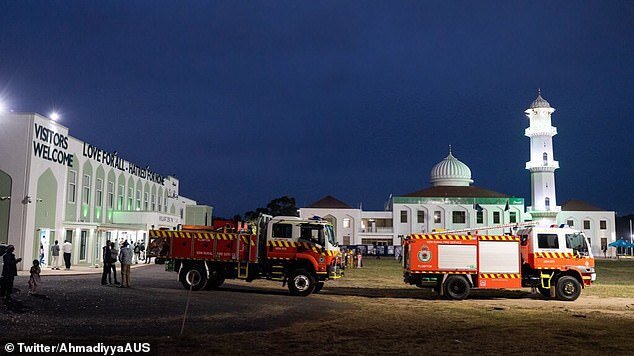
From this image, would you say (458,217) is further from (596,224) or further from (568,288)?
(568,288)

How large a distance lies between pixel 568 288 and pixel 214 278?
13.2m

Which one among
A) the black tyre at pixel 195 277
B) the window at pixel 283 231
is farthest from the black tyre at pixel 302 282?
the black tyre at pixel 195 277

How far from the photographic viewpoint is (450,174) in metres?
89.7

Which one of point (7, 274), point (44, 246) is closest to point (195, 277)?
point (7, 274)

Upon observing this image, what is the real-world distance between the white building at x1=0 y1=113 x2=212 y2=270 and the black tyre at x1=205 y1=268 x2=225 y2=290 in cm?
1310

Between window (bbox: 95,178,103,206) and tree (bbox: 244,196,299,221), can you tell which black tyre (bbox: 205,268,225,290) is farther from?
tree (bbox: 244,196,299,221)

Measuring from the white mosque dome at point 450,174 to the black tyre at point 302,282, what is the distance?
2822 inches

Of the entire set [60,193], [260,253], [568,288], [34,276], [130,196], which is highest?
[130,196]

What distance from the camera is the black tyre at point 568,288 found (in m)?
21.2

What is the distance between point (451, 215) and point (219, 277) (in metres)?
62.4

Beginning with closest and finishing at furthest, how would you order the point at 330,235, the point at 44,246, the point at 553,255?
the point at 553,255 < the point at 330,235 < the point at 44,246

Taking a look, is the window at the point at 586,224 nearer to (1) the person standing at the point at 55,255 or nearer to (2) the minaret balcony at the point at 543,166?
(2) the minaret balcony at the point at 543,166

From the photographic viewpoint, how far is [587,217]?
3413 inches

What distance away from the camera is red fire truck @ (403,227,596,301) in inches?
834
